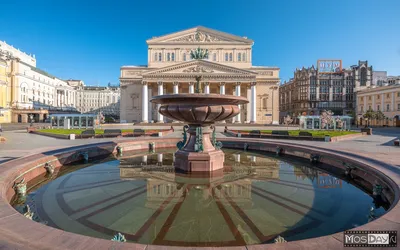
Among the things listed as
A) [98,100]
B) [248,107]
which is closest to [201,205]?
[248,107]

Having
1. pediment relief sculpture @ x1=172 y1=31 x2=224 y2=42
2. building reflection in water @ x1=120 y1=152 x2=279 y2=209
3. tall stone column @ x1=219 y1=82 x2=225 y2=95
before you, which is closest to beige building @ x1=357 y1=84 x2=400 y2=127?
tall stone column @ x1=219 y1=82 x2=225 y2=95

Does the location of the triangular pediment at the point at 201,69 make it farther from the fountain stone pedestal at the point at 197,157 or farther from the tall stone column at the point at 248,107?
the fountain stone pedestal at the point at 197,157

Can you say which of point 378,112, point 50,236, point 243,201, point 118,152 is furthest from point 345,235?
point 378,112

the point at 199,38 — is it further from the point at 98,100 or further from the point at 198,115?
the point at 98,100

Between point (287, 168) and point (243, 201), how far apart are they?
4530 millimetres

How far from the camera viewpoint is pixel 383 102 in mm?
61219

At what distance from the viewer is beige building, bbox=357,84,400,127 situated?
189 ft

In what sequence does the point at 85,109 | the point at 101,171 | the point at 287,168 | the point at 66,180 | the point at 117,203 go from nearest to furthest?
the point at 117,203, the point at 66,180, the point at 101,171, the point at 287,168, the point at 85,109

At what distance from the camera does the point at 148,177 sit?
763 centimetres

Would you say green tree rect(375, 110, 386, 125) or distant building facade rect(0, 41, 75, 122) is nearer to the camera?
green tree rect(375, 110, 386, 125)

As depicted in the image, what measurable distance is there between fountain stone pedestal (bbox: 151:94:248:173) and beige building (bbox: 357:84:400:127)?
69053mm

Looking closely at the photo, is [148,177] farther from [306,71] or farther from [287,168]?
[306,71]

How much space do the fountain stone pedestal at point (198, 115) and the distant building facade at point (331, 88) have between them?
80.6 metres

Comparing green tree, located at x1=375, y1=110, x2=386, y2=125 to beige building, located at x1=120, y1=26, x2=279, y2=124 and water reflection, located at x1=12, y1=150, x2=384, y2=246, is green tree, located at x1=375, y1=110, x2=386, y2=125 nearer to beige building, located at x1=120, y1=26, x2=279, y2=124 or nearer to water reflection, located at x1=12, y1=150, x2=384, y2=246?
beige building, located at x1=120, y1=26, x2=279, y2=124
